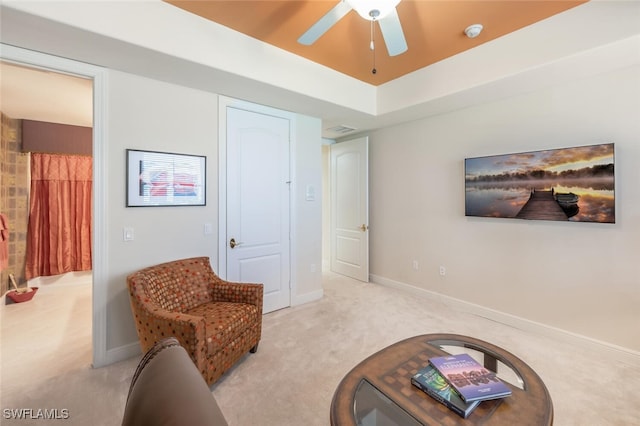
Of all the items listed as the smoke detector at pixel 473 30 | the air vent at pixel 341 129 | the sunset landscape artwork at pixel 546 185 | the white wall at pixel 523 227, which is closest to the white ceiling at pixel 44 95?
the air vent at pixel 341 129

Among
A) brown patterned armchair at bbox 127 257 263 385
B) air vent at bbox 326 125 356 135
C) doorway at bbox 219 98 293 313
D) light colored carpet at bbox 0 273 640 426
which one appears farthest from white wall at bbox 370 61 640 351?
brown patterned armchair at bbox 127 257 263 385

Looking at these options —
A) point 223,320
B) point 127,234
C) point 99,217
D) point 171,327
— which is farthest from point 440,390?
point 99,217

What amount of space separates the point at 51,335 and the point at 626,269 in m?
5.32

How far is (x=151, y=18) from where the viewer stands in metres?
2.04

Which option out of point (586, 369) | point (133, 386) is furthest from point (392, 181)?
point (133, 386)

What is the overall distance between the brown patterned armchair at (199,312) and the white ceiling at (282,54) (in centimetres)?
169

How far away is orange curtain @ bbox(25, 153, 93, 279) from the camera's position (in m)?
3.95

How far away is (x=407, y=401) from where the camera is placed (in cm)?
127

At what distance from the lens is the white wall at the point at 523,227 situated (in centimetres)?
238

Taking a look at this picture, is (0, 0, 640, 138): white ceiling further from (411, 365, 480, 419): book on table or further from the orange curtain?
the orange curtain

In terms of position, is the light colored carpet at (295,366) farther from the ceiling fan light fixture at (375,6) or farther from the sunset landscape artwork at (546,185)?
the ceiling fan light fixture at (375,6)

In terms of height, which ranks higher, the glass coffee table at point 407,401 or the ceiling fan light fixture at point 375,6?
the ceiling fan light fixture at point 375,6

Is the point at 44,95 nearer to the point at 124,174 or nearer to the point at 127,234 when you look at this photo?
the point at 124,174

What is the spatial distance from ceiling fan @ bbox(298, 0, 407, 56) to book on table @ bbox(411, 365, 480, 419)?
1911mm
